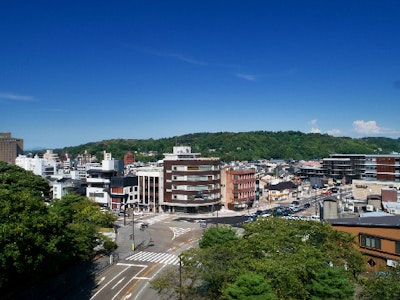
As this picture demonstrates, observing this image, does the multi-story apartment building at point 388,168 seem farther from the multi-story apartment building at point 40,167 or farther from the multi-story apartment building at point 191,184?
the multi-story apartment building at point 40,167

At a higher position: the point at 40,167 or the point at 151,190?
the point at 40,167

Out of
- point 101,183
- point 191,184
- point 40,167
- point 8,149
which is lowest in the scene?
point 101,183

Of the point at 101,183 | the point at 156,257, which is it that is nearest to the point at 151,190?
the point at 101,183

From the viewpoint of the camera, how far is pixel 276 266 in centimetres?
2148

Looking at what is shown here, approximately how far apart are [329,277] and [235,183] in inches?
2186

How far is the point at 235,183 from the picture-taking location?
7669cm

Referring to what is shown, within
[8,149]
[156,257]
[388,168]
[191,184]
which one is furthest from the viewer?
[8,149]

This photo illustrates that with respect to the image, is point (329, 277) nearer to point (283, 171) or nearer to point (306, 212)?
point (306, 212)

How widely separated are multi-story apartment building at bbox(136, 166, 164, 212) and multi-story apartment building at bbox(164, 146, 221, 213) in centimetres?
156

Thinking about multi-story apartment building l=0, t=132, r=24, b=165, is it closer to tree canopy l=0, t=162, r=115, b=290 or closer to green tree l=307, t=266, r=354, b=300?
tree canopy l=0, t=162, r=115, b=290

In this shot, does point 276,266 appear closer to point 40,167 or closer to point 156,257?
point 156,257

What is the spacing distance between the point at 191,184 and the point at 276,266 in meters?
49.7

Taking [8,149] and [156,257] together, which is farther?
[8,149]

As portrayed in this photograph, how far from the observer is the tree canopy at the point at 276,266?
20.5 meters
